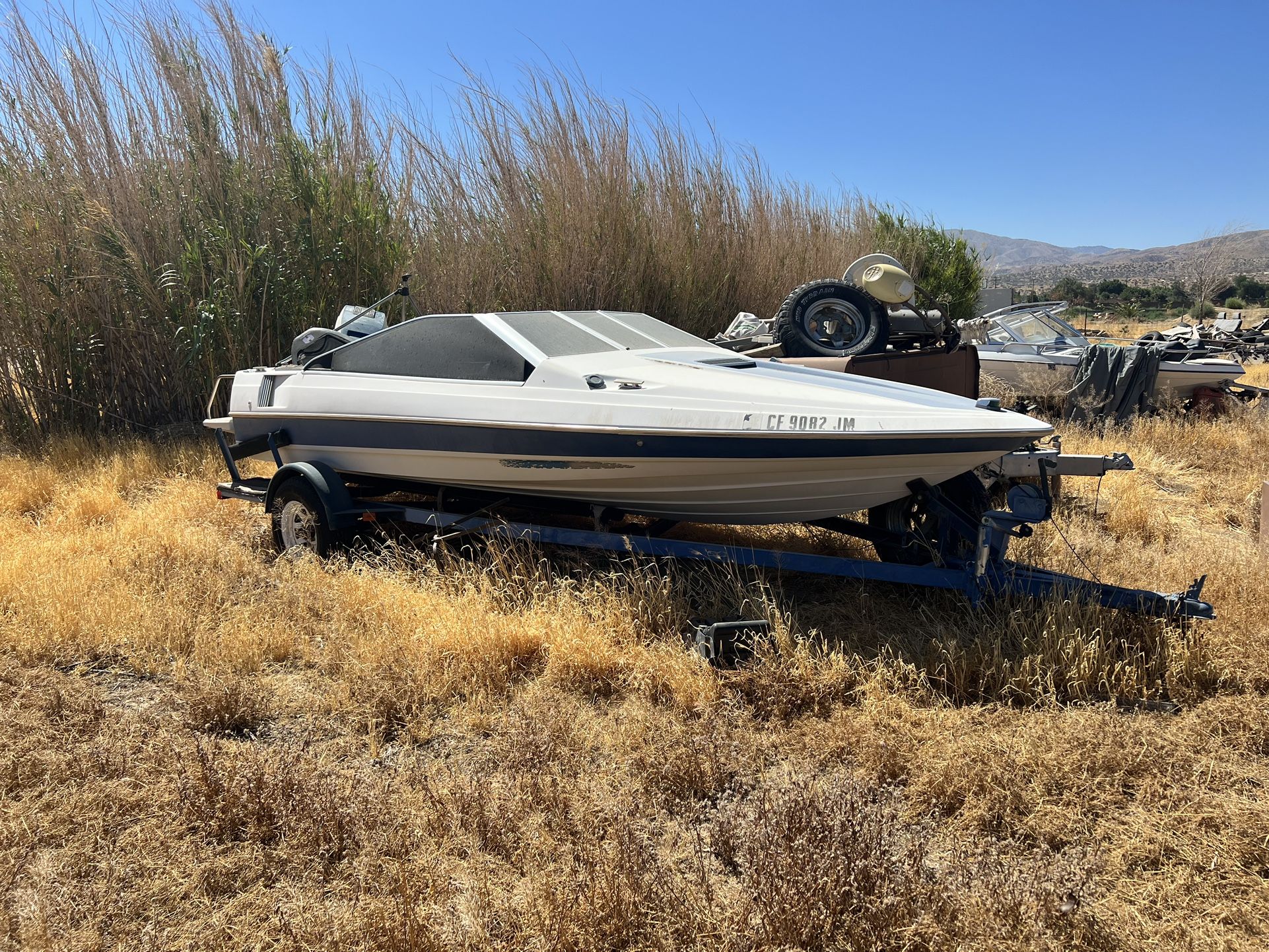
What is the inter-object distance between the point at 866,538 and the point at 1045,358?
688cm

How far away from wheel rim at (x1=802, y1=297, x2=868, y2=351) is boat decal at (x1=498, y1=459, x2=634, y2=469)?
8.36 ft

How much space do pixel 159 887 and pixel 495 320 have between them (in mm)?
3119

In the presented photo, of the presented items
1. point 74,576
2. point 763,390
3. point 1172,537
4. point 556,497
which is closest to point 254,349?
point 74,576

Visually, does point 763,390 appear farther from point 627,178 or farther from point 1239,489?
point 627,178

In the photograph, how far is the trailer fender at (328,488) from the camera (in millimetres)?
5043

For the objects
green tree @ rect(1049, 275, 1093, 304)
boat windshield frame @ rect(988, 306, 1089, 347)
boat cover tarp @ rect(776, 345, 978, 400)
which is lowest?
boat cover tarp @ rect(776, 345, 978, 400)

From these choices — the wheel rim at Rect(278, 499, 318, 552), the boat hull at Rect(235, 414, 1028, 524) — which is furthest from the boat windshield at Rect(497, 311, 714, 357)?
the wheel rim at Rect(278, 499, 318, 552)

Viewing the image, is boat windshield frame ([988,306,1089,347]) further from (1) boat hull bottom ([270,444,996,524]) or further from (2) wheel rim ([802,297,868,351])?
(1) boat hull bottom ([270,444,996,524])

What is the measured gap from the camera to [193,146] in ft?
27.2

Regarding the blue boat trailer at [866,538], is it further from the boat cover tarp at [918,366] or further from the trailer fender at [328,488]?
the boat cover tarp at [918,366]

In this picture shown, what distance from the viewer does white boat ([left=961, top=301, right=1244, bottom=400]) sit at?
978 centimetres

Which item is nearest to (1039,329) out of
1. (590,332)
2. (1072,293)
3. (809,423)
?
(590,332)

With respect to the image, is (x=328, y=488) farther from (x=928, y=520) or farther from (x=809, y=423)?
(x=928, y=520)

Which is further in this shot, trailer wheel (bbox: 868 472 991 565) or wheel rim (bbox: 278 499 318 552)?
wheel rim (bbox: 278 499 318 552)
